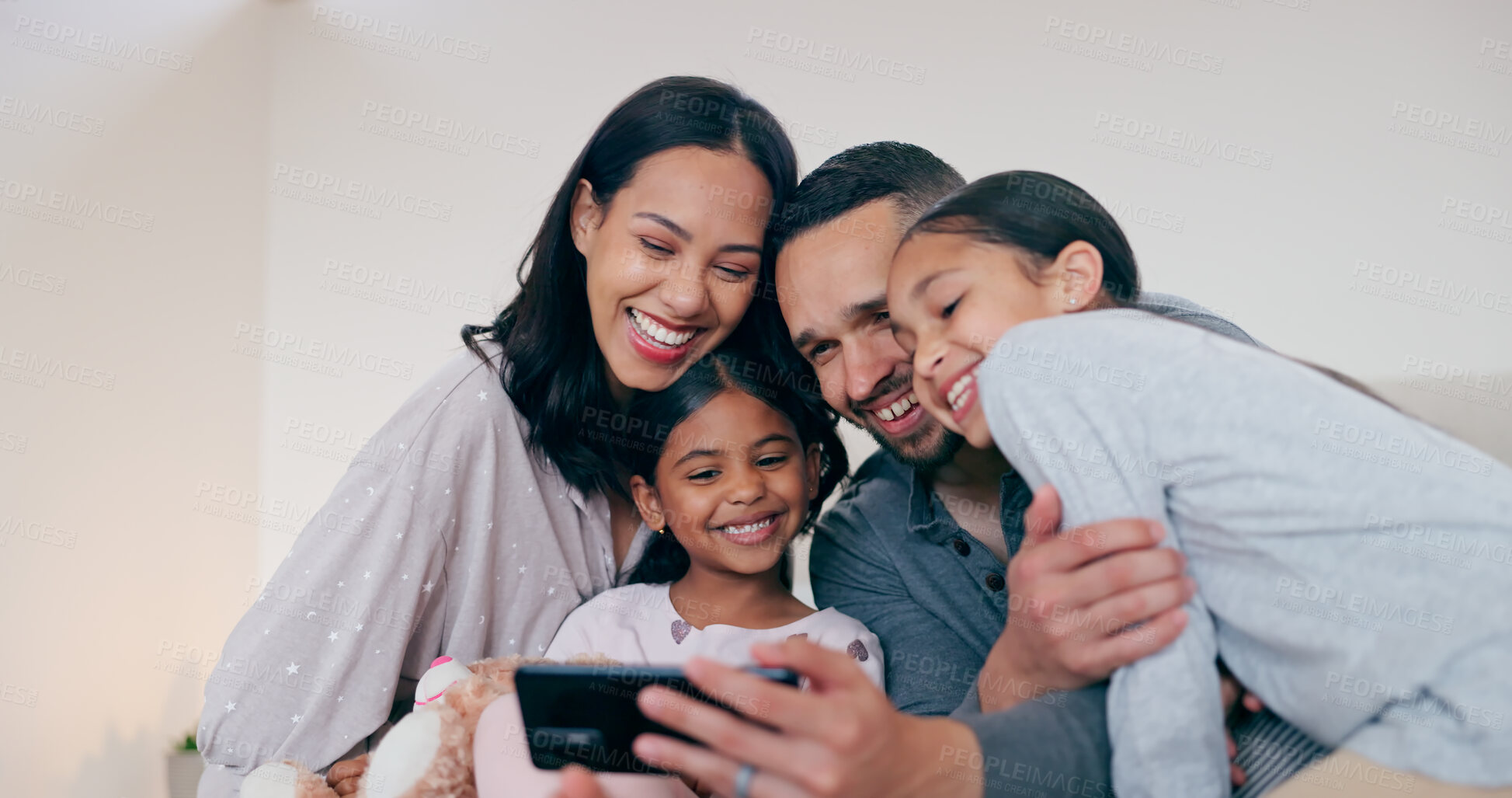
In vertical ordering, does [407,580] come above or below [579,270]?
below

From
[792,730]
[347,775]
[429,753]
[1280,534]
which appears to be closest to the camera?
[792,730]

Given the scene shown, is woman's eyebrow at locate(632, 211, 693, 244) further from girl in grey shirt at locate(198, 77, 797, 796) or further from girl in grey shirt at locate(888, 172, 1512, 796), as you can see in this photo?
girl in grey shirt at locate(888, 172, 1512, 796)

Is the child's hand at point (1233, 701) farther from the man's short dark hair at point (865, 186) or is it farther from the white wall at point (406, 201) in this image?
the white wall at point (406, 201)

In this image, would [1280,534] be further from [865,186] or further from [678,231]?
[678,231]

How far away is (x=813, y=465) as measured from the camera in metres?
1.81

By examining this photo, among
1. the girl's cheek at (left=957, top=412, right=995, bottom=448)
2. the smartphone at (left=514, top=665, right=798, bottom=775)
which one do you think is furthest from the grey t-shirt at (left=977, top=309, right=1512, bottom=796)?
the smartphone at (left=514, top=665, right=798, bottom=775)

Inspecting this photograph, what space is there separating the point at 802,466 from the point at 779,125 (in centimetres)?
65

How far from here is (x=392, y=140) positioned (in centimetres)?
333

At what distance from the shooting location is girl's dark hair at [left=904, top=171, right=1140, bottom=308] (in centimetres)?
123

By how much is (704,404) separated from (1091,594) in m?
0.86

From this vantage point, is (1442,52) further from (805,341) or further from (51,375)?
(51,375)

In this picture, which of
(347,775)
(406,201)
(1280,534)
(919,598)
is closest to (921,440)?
(919,598)

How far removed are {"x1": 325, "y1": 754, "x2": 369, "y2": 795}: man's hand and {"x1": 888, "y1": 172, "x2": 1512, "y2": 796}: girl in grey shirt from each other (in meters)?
1.03

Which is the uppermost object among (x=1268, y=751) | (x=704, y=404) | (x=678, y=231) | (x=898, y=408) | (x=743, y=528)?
(x=678, y=231)
